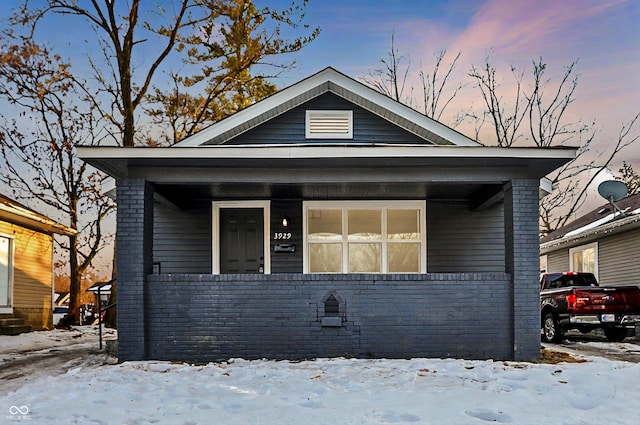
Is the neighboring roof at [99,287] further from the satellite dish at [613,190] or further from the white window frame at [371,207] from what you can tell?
the satellite dish at [613,190]

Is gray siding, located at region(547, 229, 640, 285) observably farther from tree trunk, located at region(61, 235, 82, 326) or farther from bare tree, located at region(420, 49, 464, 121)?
tree trunk, located at region(61, 235, 82, 326)

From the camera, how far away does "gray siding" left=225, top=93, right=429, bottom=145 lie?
12516 millimetres

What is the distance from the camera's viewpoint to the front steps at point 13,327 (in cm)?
1689

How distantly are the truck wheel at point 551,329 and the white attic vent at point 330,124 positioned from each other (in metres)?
6.30

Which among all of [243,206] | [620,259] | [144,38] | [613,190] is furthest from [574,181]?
[243,206]

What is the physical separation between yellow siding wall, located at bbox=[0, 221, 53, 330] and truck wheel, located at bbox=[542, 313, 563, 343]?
13.9 meters

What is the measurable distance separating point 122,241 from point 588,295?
9673 mm

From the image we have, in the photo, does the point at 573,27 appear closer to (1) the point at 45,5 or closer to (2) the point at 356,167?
(2) the point at 356,167

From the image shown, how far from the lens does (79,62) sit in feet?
77.8

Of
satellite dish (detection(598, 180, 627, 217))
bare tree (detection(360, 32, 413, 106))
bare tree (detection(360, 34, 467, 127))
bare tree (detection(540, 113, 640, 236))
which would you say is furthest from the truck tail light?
bare tree (detection(360, 32, 413, 106))

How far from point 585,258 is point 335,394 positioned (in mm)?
15781

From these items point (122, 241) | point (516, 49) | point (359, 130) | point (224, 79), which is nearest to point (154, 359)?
point (122, 241)

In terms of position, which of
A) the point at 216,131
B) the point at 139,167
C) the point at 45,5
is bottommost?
the point at 139,167

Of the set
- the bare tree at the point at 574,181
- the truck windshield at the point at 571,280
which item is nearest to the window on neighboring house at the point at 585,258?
the truck windshield at the point at 571,280
